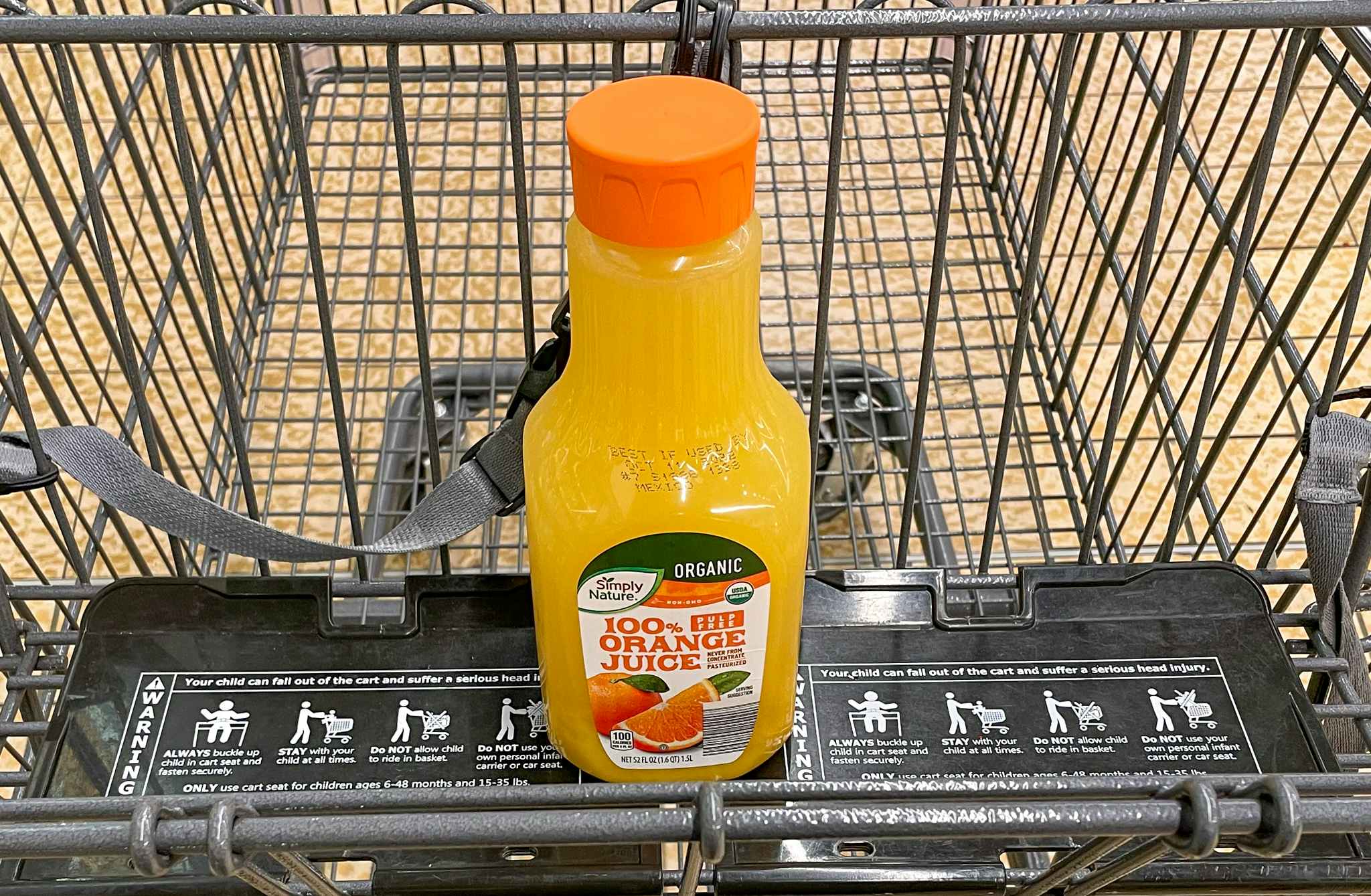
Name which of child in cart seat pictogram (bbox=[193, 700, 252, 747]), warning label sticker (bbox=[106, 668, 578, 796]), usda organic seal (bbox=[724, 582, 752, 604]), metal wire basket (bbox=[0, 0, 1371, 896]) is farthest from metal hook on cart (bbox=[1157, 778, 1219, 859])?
child in cart seat pictogram (bbox=[193, 700, 252, 747])

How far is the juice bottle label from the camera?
0.50 m

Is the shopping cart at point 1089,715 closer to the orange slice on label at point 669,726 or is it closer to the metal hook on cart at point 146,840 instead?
the orange slice on label at point 669,726

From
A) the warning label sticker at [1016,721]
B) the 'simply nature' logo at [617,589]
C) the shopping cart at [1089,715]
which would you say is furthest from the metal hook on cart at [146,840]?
the shopping cart at [1089,715]

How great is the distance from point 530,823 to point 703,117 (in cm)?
24

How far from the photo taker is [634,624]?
513 millimetres

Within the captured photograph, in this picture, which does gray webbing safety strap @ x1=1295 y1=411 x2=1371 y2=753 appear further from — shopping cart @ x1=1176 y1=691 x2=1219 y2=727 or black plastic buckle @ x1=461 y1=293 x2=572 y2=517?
black plastic buckle @ x1=461 y1=293 x2=572 y2=517

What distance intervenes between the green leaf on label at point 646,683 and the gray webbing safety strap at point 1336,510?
0.97 ft

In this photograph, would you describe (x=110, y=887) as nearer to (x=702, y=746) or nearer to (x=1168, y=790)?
(x=702, y=746)

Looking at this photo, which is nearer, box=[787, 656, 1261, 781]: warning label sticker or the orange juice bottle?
the orange juice bottle

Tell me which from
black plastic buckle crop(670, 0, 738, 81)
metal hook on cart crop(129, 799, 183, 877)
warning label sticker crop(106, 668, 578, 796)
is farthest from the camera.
Answer: warning label sticker crop(106, 668, 578, 796)

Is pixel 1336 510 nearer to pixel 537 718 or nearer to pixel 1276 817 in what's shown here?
pixel 1276 817

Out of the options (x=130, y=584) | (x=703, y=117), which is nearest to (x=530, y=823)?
(x=703, y=117)

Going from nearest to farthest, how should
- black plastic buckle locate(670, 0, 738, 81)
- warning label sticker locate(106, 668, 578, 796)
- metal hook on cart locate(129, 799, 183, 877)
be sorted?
1. metal hook on cart locate(129, 799, 183, 877)
2. black plastic buckle locate(670, 0, 738, 81)
3. warning label sticker locate(106, 668, 578, 796)

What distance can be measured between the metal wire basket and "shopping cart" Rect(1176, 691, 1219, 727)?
7 centimetres
